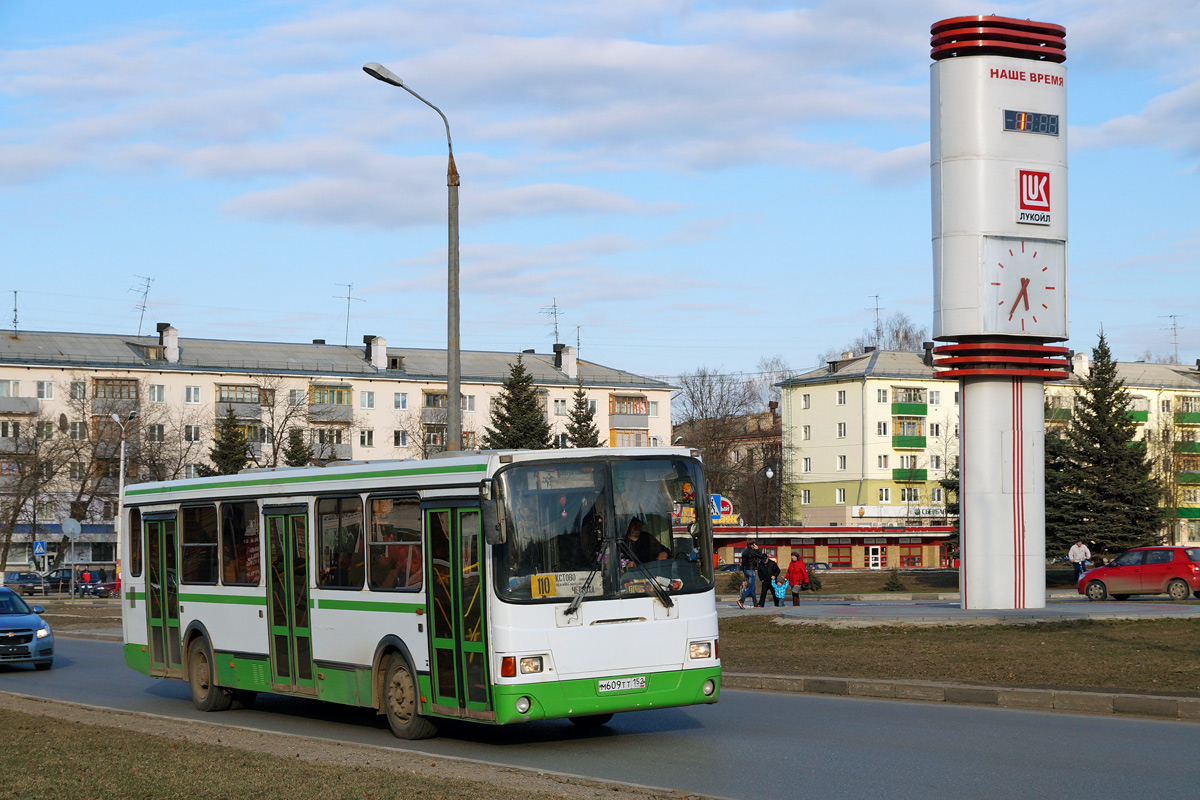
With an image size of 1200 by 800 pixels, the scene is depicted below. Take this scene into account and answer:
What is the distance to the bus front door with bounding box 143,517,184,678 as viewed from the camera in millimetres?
16969

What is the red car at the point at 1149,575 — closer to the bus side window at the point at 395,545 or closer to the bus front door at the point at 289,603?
the bus front door at the point at 289,603

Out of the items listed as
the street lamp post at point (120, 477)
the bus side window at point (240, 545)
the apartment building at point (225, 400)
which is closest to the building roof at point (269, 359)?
the apartment building at point (225, 400)

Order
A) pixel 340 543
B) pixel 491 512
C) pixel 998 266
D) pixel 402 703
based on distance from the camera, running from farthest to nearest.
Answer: pixel 998 266
pixel 340 543
pixel 402 703
pixel 491 512

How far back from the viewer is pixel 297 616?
568 inches

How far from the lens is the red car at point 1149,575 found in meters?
33.8

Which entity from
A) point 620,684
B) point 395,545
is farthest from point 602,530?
point 395,545

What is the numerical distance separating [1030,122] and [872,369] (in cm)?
7756

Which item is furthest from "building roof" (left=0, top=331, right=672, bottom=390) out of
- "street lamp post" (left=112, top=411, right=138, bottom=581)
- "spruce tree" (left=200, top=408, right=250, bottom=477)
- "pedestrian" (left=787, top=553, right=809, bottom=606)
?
"pedestrian" (left=787, top=553, right=809, bottom=606)

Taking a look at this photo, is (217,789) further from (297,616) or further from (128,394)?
(128,394)

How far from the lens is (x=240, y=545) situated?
15602mm

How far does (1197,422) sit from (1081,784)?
111 meters

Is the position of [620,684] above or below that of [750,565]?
above

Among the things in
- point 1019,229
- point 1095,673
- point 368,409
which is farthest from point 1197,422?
point 1095,673

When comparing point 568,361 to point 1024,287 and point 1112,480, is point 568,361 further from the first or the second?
point 1024,287
